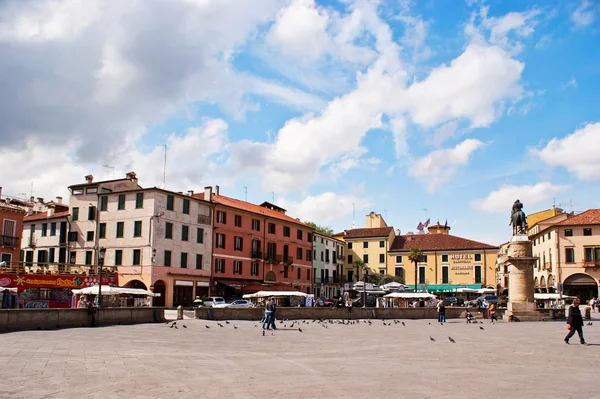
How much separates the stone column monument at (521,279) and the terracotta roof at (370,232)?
54479 millimetres

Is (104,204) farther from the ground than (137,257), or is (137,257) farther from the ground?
(104,204)

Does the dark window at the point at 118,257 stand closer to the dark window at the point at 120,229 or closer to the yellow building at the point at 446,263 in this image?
the dark window at the point at 120,229

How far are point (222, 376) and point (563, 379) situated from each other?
6.93 meters

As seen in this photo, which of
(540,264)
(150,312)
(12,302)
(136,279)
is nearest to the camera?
(150,312)

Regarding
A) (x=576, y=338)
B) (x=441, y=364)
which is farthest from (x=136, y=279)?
(x=441, y=364)

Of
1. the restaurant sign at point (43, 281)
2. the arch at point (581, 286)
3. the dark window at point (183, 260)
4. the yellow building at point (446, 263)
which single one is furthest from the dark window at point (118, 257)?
the arch at point (581, 286)

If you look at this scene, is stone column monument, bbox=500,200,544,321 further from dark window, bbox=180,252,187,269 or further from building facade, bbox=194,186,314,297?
building facade, bbox=194,186,314,297

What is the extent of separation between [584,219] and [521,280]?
120 feet

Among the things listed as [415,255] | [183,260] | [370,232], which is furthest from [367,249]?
[183,260]

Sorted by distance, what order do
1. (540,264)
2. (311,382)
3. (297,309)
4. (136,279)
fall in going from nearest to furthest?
(311,382)
(297,309)
(136,279)
(540,264)

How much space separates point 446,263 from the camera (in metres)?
85.9

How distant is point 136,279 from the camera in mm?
51594

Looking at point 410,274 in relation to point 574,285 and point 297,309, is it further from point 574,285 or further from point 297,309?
point 297,309

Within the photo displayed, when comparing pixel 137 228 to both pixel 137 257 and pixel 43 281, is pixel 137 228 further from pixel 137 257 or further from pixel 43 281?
pixel 43 281
